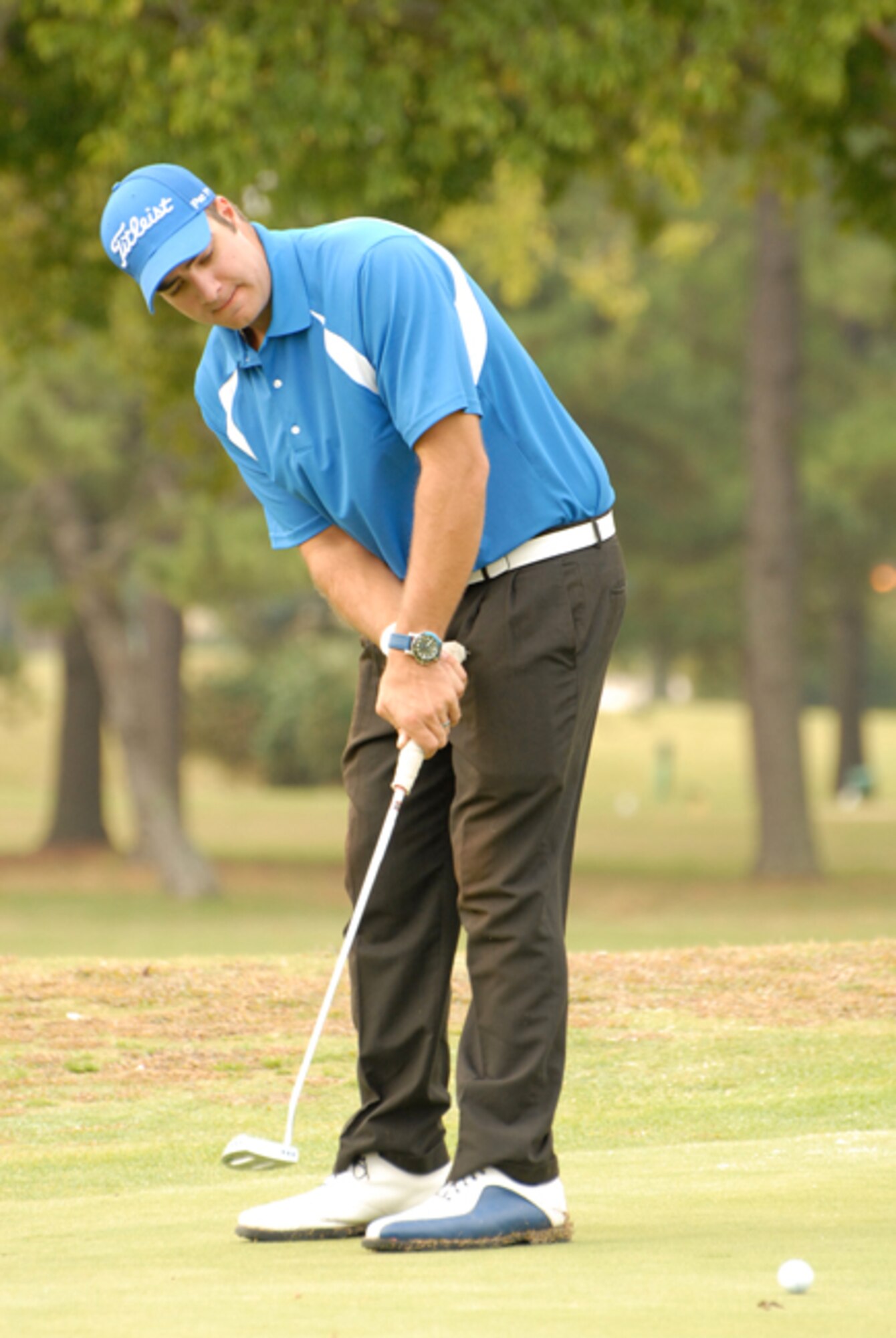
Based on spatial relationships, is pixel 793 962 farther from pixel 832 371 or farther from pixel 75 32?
pixel 832 371

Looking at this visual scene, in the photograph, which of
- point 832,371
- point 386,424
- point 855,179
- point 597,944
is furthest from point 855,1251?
point 832,371

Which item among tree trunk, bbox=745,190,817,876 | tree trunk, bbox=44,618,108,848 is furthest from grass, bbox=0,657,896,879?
tree trunk, bbox=745,190,817,876

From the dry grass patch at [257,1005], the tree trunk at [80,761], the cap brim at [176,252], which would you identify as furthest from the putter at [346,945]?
the tree trunk at [80,761]

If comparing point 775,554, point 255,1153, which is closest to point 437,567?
point 255,1153

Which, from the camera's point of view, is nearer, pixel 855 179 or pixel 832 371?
pixel 855 179

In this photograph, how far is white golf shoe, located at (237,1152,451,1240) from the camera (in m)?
3.70

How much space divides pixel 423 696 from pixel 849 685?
31.3 m

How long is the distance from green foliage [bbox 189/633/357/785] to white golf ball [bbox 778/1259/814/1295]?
36.4 metres

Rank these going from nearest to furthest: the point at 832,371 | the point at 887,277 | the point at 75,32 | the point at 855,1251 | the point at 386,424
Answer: the point at 855,1251 → the point at 386,424 → the point at 75,32 → the point at 887,277 → the point at 832,371

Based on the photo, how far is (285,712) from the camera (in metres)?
41.9

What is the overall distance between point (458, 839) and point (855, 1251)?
3.28 ft

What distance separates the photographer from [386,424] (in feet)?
11.7

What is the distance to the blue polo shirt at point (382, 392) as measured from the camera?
11.3 ft

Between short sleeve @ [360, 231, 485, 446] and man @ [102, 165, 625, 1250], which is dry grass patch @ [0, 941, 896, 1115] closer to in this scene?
man @ [102, 165, 625, 1250]
